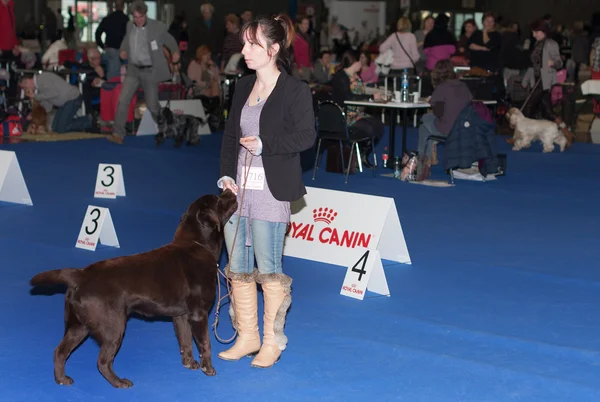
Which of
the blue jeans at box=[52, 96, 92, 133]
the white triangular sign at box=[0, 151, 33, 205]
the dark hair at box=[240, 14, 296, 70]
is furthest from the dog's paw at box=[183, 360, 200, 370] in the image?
the blue jeans at box=[52, 96, 92, 133]

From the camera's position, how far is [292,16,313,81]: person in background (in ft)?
44.3

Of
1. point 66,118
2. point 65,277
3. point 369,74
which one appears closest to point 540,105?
point 369,74

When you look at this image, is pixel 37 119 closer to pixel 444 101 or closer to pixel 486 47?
pixel 444 101

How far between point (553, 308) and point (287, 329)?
58.8 inches

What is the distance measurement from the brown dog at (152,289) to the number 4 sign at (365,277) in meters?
1.39

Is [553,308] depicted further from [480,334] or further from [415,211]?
[415,211]

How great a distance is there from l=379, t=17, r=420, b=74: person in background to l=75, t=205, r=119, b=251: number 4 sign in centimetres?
839

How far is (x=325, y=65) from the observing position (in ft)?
49.6

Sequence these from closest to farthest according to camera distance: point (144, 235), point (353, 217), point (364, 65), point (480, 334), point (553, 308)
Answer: point (480, 334) < point (553, 308) < point (353, 217) < point (144, 235) < point (364, 65)

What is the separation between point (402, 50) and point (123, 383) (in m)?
10.8

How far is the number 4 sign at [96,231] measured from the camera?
574 centimetres

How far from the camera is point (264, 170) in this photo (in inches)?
140

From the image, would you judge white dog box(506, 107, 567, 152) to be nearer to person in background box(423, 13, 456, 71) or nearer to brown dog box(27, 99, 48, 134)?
person in background box(423, 13, 456, 71)

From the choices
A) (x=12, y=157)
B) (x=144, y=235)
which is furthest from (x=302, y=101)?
(x=12, y=157)
